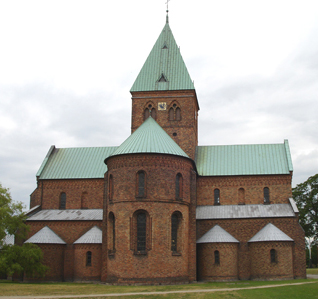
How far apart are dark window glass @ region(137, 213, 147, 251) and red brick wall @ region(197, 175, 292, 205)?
10.0m

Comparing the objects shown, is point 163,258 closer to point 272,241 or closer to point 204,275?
point 204,275

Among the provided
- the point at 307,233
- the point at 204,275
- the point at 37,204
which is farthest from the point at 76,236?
the point at 307,233

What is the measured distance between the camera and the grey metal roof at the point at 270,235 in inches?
1499

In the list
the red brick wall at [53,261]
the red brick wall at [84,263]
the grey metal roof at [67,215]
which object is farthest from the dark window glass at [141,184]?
the red brick wall at [53,261]

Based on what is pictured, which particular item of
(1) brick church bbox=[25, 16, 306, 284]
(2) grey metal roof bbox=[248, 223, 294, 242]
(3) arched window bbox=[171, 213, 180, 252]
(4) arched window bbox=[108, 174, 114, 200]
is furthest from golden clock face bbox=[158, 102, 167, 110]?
(2) grey metal roof bbox=[248, 223, 294, 242]

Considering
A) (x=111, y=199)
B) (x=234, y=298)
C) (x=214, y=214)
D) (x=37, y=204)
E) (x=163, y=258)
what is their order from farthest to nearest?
1. (x=37, y=204)
2. (x=214, y=214)
3. (x=111, y=199)
4. (x=163, y=258)
5. (x=234, y=298)

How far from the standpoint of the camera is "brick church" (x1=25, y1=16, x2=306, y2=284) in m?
34.8

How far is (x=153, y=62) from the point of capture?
1897 inches

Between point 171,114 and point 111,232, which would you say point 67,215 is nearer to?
point 111,232

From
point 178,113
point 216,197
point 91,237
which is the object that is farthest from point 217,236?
point 178,113

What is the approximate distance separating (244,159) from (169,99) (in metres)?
10.2

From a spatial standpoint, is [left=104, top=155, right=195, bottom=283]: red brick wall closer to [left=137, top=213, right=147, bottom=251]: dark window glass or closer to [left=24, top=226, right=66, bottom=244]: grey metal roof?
[left=137, top=213, right=147, bottom=251]: dark window glass

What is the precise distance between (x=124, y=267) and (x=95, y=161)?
16.2 metres

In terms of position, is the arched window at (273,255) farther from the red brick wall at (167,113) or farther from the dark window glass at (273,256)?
the red brick wall at (167,113)
